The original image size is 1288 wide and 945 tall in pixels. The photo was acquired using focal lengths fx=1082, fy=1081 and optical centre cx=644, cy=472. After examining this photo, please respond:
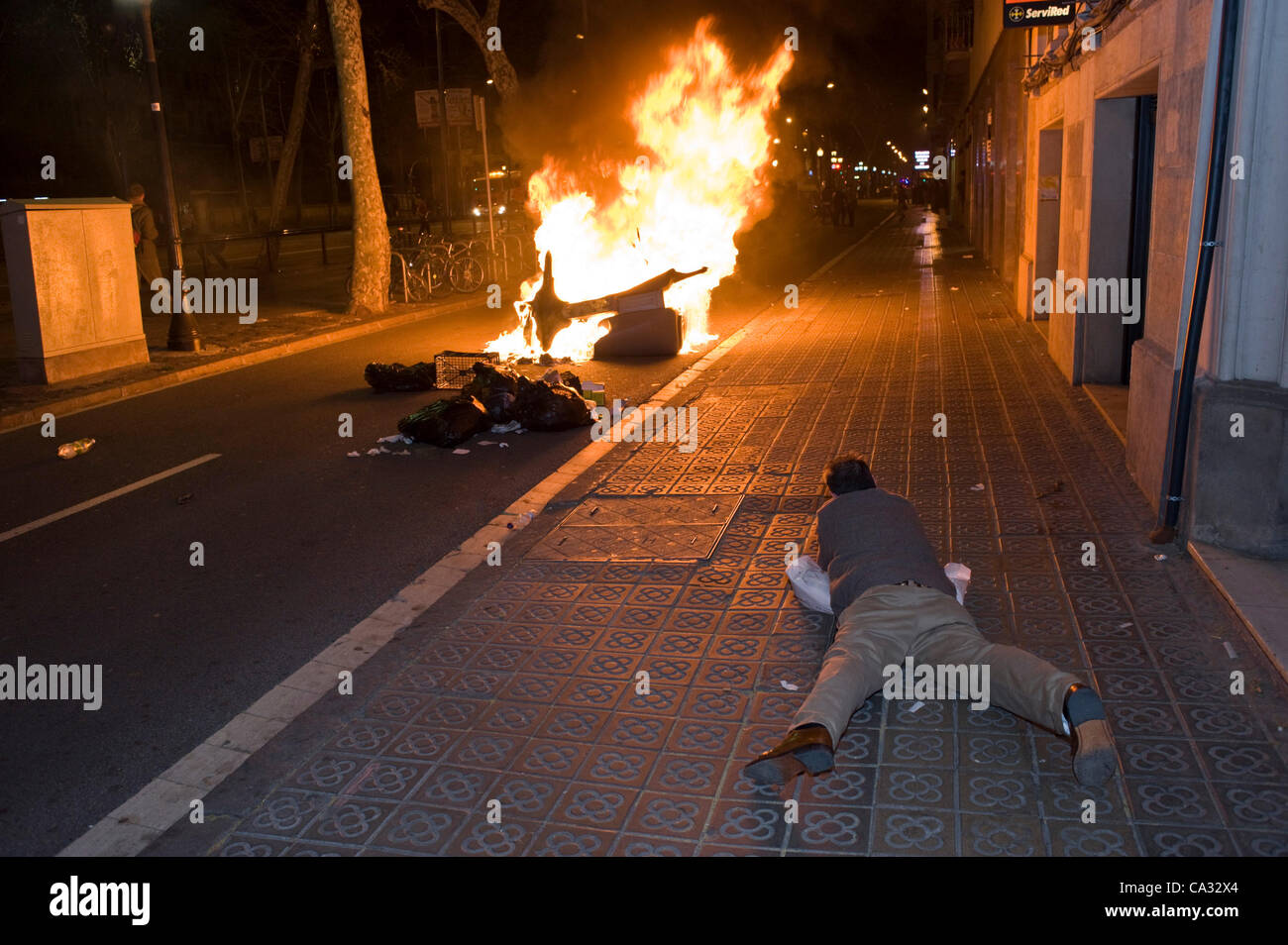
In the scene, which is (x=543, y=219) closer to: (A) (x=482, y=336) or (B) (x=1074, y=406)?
(A) (x=482, y=336)

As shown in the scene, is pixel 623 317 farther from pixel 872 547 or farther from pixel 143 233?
pixel 872 547

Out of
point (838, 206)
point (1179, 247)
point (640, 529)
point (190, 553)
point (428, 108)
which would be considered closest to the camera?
point (1179, 247)

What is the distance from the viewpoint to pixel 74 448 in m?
9.79

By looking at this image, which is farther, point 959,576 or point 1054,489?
point 1054,489

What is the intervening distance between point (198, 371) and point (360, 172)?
23.4ft

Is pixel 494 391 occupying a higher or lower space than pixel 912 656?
higher

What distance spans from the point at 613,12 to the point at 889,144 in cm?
9257

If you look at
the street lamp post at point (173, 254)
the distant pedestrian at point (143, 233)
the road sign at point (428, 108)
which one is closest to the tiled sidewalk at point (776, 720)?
the street lamp post at point (173, 254)

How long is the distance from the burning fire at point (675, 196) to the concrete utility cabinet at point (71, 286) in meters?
4.96

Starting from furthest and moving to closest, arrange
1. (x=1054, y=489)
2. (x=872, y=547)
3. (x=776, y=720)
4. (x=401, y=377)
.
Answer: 1. (x=401, y=377)
2. (x=1054, y=489)
3. (x=872, y=547)
4. (x=776, y=720)

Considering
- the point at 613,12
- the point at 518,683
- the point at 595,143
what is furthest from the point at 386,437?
the point at 613,12

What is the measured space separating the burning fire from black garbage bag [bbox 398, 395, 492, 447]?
531 centimetres

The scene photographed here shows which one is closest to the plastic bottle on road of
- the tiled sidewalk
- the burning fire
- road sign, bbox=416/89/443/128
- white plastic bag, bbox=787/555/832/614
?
the tiled sidewalk

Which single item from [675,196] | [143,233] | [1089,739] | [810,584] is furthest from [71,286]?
[1089,739]
